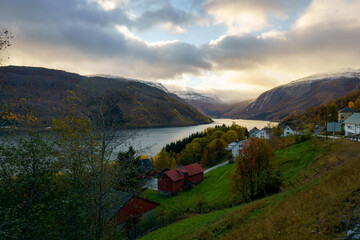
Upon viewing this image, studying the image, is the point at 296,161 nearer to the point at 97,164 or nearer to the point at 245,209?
the point at 245,209

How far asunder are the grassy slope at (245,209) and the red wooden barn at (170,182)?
3.25 metres

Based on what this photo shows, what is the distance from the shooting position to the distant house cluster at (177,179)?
4634 centimetres

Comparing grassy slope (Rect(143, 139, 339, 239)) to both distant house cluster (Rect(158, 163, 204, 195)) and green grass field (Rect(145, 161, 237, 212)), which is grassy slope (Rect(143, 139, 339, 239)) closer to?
green grass field (Rect(145, 161, 237, 212))

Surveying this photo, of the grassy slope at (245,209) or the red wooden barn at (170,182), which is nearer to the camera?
the grassy slope at (245,209)

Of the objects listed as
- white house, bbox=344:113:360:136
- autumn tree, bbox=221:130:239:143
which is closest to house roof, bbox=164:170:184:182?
white house, bbox=344:113:360:136

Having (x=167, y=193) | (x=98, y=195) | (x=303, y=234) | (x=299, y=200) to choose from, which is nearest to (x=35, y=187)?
(x=98, y=195)

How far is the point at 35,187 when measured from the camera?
9.24m

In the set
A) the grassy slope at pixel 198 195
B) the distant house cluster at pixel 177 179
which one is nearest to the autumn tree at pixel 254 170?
the grassy slope at pixel 198 195

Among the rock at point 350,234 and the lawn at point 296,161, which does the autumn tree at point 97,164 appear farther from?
the lawn at point 296,161

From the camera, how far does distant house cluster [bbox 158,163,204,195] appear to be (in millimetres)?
46344

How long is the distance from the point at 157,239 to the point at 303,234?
14.2 m

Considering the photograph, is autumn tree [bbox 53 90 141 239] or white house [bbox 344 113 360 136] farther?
white house [bbox 344 113 360 136]

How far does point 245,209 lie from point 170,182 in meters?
31.5

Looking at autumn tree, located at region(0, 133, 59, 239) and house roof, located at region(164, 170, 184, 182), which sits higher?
autumn tree, located at region(0, 133, 59, 239)
